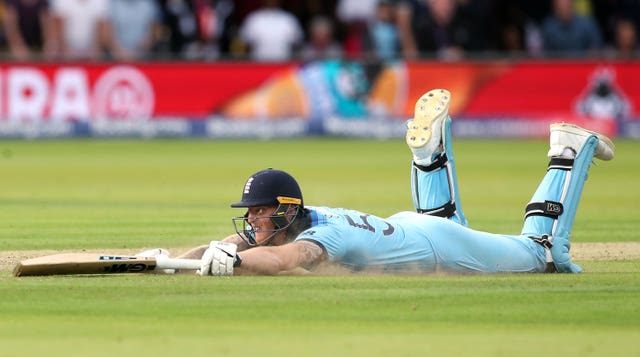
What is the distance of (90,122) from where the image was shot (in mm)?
26703

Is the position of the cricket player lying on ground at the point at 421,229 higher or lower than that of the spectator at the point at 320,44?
higher

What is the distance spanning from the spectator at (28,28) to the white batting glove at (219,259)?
17.9m

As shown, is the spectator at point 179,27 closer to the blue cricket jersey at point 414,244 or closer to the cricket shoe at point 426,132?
the cricket shoe at point 426,132

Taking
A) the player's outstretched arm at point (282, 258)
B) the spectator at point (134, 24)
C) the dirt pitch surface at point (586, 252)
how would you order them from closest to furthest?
the player's outstretched arm at point (282, 258) < the dirt pitch surface at point (586, 252) < the spectator at point (134, 24)

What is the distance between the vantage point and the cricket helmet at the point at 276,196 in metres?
9.01

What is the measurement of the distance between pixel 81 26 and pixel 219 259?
18181 millimetres

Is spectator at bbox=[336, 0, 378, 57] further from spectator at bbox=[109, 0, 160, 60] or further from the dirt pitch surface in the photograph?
the dirt pitch surface

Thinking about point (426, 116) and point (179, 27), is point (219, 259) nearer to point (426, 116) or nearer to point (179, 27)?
point (426, 116)

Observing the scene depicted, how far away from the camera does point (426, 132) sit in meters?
10.1

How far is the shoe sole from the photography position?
10.1m

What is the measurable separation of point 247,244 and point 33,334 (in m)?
2.58

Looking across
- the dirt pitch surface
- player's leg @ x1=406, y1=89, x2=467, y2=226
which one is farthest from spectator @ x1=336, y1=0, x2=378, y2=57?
player's leg @ x1=406, y1=89, x2=467, y2=226

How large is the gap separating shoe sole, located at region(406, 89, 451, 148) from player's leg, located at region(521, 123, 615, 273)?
0.85 meters

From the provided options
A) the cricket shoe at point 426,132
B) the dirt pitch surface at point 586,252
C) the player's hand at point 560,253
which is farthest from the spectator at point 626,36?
the player's hand at point 560,253
